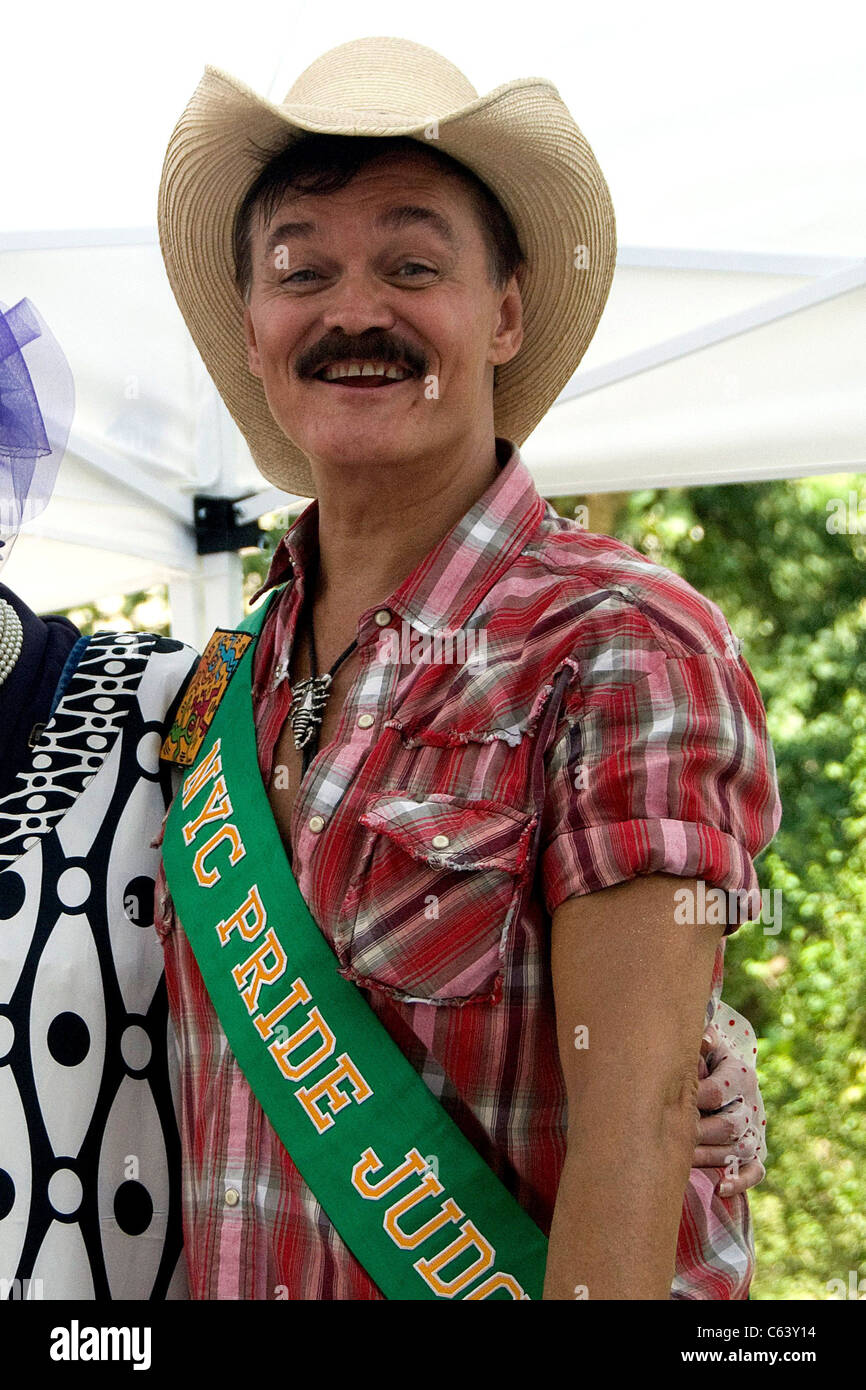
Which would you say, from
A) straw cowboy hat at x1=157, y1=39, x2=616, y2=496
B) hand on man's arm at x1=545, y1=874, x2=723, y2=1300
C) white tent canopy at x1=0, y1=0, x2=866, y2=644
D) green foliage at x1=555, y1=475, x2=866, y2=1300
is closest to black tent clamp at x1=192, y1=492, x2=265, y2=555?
white tent canopy at x1=0, y1=0, x2=866, y2=644

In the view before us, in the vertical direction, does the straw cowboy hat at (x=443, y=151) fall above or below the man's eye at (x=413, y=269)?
above

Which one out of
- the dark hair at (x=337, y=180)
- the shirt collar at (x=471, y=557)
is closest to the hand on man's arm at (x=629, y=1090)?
the shirt collar at (x=471, y=557)

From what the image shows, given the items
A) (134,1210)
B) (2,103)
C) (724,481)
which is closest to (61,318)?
(2,103)

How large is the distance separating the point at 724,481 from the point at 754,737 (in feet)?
7.32

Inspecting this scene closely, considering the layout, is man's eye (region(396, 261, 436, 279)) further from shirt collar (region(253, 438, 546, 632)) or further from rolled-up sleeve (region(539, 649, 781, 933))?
rolled-up sleeve (region(539, 649, 781, 933))

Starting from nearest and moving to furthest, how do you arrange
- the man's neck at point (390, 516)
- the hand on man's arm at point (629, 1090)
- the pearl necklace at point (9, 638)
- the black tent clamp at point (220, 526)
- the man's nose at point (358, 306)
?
1. the hand on man's arm at point (629, 1090)
2. the man's nose at point (358, 306)
3. the man's neck at point (390, 516)
4. the pearl necklace at point (9, 638)
5. the black tent clamp at point (220, 526)

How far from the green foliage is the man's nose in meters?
6.41

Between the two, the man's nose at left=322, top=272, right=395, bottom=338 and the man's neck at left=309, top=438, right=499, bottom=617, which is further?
the man's neck at left=309, top=438, right=499, bottom=617

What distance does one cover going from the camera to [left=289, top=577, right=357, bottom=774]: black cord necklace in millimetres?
1564

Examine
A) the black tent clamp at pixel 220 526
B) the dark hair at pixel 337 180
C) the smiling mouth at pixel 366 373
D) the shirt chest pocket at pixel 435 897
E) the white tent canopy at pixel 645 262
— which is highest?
the white tent canopy at pixel 645 262

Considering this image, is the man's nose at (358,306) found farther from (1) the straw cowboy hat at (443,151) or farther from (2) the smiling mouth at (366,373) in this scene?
(1) the straw cowboy hat at (443,151)

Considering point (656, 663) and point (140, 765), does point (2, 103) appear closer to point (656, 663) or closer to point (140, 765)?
point (140, 765)

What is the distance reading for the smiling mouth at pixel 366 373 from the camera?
1.54m

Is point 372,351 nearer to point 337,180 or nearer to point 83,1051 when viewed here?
point 337,180
